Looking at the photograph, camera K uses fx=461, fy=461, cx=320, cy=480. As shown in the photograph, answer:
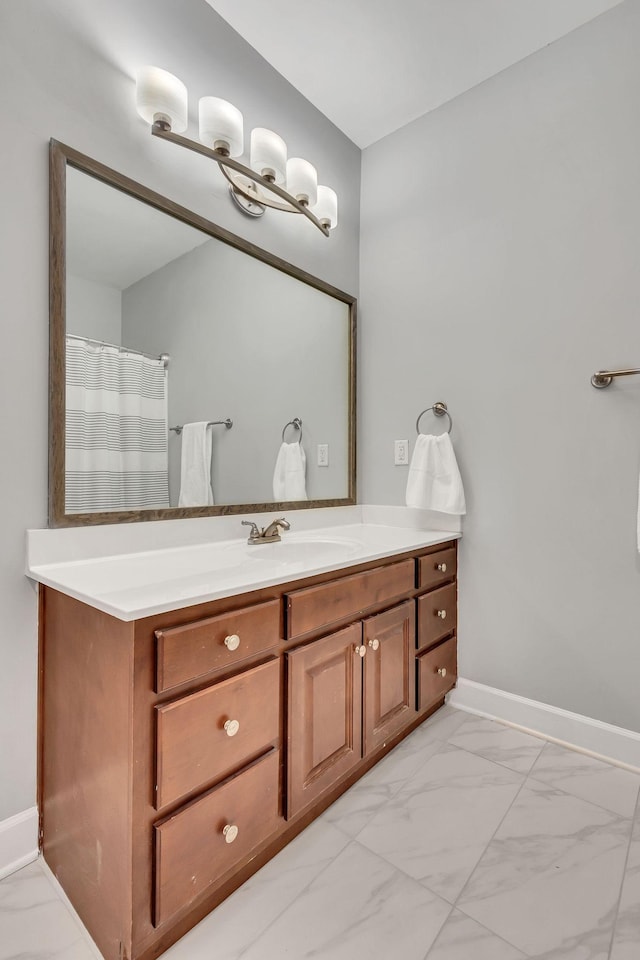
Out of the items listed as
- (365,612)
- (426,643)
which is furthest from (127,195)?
(426,643)

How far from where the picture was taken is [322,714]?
1277 millimetres

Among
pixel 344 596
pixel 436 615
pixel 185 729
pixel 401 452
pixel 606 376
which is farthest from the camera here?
pixel 401 452

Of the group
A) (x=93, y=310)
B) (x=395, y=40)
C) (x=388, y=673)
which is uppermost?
(x=395, y=40)

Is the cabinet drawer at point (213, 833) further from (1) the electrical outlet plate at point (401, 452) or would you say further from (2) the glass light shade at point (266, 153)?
(2) the glass light shade at point (266, 153)

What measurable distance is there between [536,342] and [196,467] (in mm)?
1341

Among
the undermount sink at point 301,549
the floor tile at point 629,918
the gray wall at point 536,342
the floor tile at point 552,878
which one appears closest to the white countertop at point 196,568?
the undermount sink at point 301,549

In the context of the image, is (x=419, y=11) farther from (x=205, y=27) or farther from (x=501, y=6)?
(x=205, y=27)

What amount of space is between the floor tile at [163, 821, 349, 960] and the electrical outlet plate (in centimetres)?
138

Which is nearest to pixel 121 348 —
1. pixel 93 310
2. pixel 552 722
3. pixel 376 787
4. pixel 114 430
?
pixel 93 310

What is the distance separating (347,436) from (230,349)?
2.45 ft

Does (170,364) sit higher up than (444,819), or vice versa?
(170,364)

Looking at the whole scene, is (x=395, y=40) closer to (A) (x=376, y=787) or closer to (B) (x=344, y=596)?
(B) (x=344, y=596)

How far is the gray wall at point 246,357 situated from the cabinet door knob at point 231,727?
72cm

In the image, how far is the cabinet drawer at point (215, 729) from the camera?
898mm
